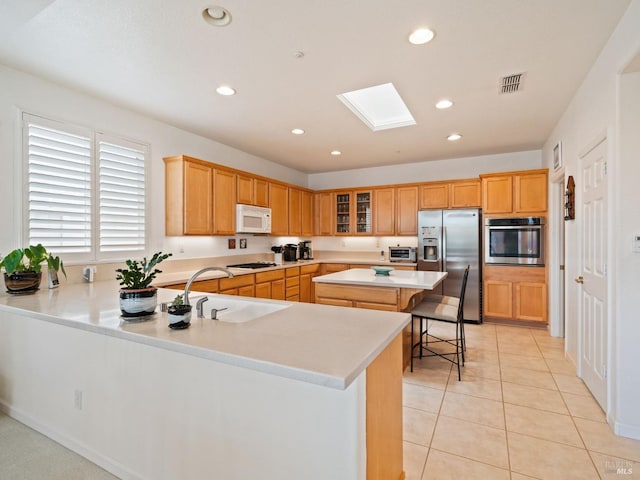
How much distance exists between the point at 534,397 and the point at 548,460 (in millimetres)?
835

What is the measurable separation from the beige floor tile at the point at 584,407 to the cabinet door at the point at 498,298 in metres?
2.18

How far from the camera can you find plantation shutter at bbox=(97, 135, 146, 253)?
325cm

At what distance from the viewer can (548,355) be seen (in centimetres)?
351

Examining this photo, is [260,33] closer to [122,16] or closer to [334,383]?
[122,16]

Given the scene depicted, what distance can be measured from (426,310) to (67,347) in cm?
284

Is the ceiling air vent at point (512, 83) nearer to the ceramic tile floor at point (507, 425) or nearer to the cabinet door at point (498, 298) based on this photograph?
the ceramic tile floor at point (507, 425)

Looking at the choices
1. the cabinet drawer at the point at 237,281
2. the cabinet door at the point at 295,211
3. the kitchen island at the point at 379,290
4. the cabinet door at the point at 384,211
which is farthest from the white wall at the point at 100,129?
the cabinet door at the point at 384,211

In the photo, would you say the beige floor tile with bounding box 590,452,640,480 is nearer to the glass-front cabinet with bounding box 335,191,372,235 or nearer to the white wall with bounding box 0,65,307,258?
the white wall with bounding box 0,65,307,258

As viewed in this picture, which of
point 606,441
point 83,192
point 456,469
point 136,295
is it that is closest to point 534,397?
point 606,441

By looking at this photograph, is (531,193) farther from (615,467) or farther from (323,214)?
(615,467)

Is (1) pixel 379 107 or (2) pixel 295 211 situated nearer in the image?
(1) pixel 379 107

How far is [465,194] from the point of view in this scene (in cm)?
517

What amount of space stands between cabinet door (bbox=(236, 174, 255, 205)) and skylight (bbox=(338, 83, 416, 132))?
191 centimetres

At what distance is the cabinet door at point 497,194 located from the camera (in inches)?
185
